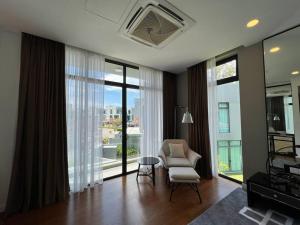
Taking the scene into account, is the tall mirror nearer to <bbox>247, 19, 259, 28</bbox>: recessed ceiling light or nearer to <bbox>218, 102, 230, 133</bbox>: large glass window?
<bbox>247, 19, 259, 28</bbox>: recessed ceiling light

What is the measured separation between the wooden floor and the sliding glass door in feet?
2.00

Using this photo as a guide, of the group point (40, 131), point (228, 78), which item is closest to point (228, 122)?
point (228, 78)

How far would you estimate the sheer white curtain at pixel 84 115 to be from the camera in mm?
2727

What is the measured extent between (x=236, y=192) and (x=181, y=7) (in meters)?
3.03

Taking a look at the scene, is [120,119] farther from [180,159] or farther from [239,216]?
[239,216]

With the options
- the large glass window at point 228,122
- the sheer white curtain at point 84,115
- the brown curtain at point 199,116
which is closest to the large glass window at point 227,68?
the large glass window at point 228,122

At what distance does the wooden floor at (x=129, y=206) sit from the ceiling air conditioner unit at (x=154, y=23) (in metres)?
2.61

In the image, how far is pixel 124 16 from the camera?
194 cm

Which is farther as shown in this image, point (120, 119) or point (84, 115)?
point (120, 119)

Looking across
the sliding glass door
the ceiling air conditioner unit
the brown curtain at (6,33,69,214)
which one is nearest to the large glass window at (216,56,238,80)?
the ceiling air conditioner unit

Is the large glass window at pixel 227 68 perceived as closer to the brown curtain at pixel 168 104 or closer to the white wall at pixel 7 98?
the brown curtain at pixel 168 104

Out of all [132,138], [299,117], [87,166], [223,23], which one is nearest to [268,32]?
[223,23]

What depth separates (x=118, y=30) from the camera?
7.34ft

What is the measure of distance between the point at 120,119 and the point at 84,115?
931mm
